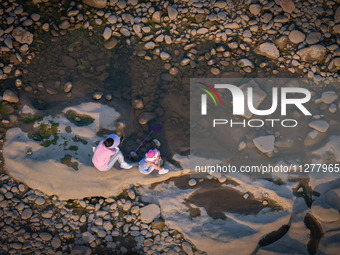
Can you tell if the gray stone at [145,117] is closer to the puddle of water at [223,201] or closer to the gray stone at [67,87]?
the gray stone at [67,87]

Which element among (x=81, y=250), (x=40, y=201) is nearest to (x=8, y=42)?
(x=40, y=201)

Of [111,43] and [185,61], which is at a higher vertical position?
[111,43]

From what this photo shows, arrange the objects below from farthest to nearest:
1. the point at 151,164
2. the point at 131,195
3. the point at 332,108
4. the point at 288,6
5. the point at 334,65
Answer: the point at 288,6, the point at 334,65, the point at 332,108, the point at 131,195, the point at 151,164

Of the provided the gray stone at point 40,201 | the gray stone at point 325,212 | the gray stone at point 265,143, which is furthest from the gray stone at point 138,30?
the gray stone at point 325,212

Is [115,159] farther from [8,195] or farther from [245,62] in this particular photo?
[245,62]

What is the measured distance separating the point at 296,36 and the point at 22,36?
5.45 metres

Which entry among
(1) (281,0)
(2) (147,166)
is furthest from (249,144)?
(1) (281,0)

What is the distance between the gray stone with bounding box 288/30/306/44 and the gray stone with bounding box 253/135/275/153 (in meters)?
2.03

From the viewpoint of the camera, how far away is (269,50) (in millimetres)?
5223

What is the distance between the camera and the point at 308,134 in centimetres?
479

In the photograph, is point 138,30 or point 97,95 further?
point 138,30

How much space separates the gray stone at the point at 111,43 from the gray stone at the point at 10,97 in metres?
1.96

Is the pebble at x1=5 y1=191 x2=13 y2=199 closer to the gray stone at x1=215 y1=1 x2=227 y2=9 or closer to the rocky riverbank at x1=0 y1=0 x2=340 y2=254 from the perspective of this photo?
the rocky riverbank at x1=0 y1=0 x2=340 y2=254

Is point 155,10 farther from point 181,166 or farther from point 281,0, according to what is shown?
point 181,166
